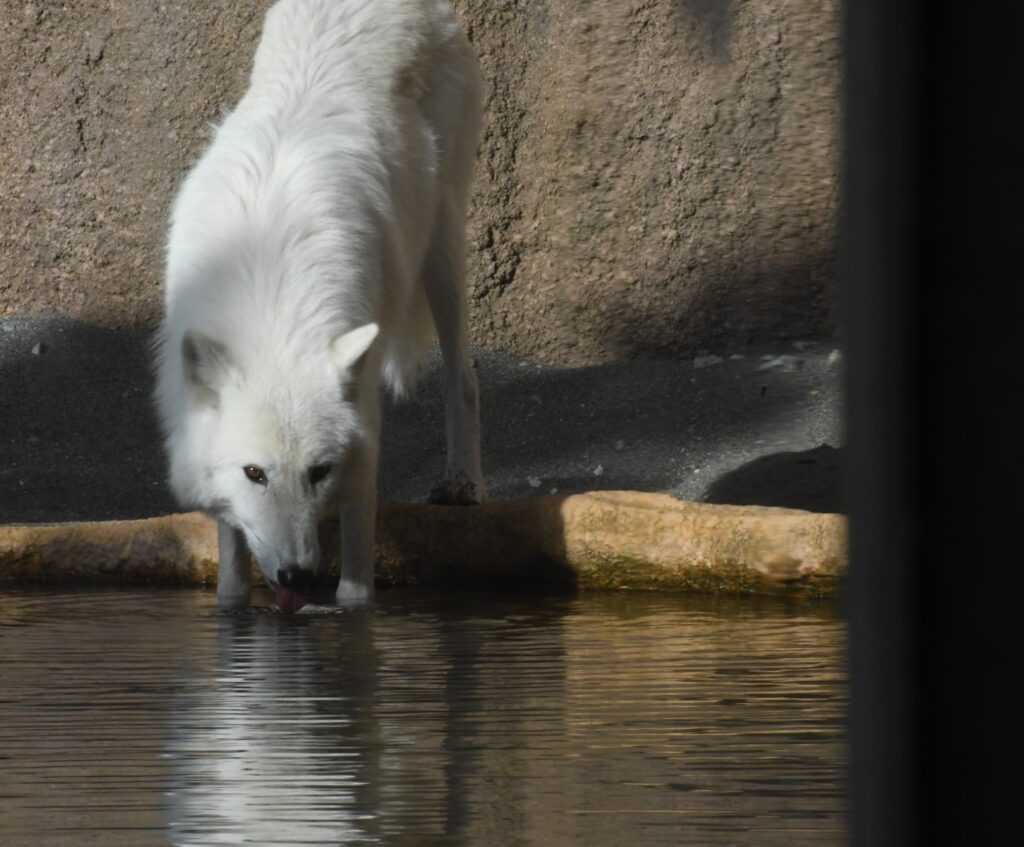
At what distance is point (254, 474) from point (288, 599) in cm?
41

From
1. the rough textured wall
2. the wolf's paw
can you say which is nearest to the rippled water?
the wolf's paw

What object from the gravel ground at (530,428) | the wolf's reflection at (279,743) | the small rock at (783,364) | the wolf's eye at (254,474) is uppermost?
the small rock at (783,364)

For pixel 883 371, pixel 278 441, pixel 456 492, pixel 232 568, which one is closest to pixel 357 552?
pixel 232 568

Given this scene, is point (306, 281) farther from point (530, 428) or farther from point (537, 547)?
point (530, 428)

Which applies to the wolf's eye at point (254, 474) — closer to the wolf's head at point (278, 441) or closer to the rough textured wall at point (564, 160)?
the wolf's head at point (278, 441)

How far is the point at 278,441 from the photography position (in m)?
4.64

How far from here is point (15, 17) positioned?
31.8 feet

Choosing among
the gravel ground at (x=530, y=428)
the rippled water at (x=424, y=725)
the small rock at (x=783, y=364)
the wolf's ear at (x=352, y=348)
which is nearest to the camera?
the rippled water at (x=424, y=725)

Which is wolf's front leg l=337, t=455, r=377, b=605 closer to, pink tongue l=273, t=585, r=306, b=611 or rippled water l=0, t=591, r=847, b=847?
rippled water l=0, t=591, r=847, b=847

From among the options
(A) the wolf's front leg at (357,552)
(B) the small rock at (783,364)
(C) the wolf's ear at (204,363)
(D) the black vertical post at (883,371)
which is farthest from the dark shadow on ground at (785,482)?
(D) the black vertical post at (883,371)

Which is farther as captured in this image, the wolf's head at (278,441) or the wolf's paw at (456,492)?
the wolf's paw at (456,492)

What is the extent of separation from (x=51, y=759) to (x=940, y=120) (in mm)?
2634

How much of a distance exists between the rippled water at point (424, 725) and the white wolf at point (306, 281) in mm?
361

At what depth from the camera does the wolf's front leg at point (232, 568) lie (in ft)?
16.9
